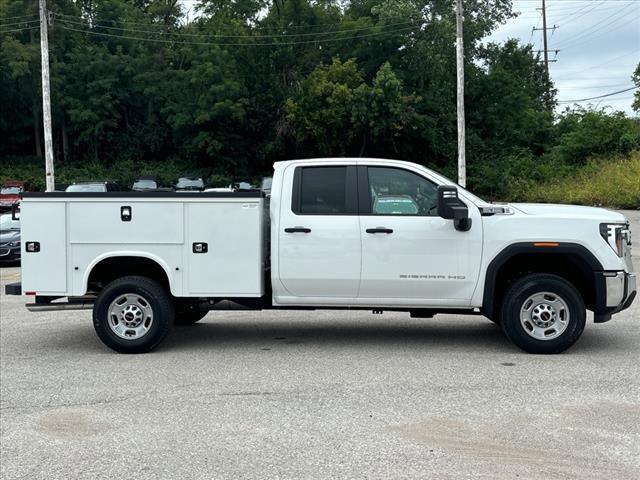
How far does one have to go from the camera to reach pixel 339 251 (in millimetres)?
7395

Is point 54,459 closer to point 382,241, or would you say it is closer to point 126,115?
point 382,241

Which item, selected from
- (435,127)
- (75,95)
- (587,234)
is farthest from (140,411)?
(75,95)

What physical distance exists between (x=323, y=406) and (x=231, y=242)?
8.23 feet

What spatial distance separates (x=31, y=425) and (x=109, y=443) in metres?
0.88

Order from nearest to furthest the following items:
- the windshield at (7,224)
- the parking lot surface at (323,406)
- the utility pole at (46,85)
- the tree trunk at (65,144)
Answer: the parking lot surface at (323,406) < the windshield at (7,224) < the utility pole at (46,85) < the tree trunk at (65,144)

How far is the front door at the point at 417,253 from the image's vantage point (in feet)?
24.0

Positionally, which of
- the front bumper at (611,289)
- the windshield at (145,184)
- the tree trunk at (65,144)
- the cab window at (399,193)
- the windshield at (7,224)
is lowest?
the front bumper at (611,289)

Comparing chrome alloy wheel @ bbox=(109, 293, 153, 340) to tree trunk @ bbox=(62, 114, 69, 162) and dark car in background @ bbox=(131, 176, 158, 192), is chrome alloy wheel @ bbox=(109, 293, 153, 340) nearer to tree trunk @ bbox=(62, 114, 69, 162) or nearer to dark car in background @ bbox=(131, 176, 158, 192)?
dark car in background @ bbox=(131, 176, 158, 192)

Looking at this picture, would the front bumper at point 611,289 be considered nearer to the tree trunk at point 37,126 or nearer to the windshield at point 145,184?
the windshield at point 145,184

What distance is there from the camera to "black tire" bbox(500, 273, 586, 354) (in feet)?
23.7

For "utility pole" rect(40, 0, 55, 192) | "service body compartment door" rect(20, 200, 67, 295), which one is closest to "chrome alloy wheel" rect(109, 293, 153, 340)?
"service body compartment door" rect(20, 200, 67, 295)

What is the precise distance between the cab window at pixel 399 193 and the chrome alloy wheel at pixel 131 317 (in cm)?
278

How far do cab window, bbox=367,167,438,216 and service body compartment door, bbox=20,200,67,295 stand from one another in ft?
11.3

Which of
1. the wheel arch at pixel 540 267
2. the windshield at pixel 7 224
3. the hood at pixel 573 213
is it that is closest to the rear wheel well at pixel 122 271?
the wheel arch at pixel 540 267
